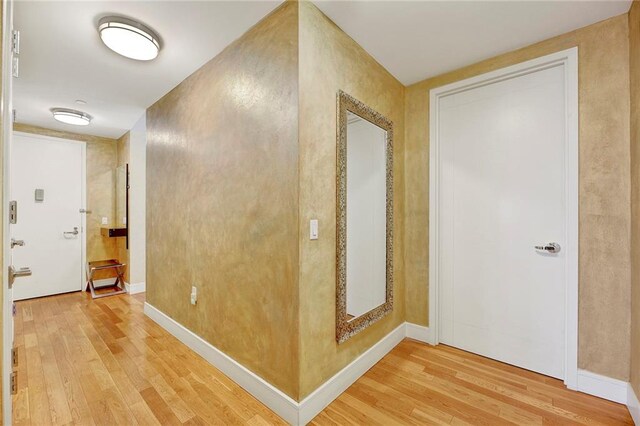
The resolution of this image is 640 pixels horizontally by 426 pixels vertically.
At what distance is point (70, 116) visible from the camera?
3.52 m

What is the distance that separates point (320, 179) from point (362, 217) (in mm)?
627

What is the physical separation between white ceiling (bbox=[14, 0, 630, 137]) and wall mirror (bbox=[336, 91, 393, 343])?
51 centimetres

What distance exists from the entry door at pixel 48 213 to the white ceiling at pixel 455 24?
4.57m

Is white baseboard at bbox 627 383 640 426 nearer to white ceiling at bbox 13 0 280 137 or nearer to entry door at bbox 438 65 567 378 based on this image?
entry door at bbox 438 65 567 378

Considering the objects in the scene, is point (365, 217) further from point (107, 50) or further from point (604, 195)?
point (107, 50)

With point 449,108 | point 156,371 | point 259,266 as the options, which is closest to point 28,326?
point 156,371

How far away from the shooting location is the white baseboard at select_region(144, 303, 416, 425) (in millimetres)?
1699

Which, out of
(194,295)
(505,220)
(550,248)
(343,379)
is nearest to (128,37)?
(194,295)

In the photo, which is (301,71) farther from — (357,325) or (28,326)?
(28,326)

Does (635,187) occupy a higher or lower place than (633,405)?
higher

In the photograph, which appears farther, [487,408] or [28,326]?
[28,326]

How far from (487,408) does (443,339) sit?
33.1 inches

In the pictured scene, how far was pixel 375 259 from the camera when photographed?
2436 mm

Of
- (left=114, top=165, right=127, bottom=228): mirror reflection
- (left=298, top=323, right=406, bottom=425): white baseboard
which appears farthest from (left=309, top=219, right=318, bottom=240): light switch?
(left=114, top=165, right=127, bottom=228): mirror reflection
